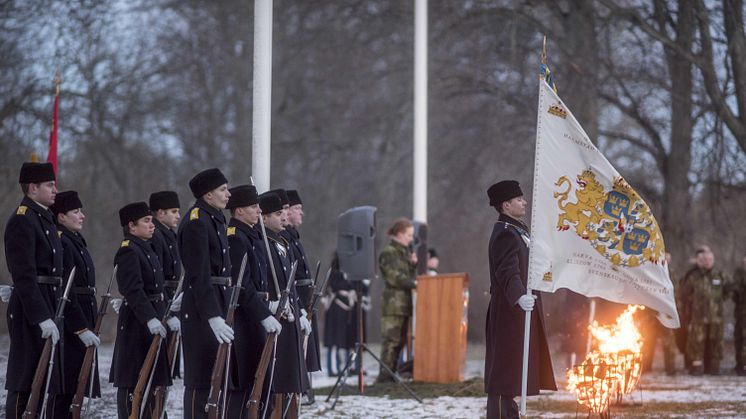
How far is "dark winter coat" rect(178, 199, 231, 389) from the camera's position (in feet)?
25.5

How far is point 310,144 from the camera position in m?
27.5

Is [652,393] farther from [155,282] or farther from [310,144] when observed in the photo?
[310,144]

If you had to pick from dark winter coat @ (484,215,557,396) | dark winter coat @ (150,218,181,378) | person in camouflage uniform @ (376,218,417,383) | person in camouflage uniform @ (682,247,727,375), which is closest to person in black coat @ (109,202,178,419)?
dark winter coat @ (150,218,181,378)

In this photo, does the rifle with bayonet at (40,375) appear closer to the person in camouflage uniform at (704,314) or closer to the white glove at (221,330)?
the white glove at (221,330)

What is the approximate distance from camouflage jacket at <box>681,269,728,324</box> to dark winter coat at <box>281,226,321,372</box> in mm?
7853

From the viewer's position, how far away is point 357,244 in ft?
42.1

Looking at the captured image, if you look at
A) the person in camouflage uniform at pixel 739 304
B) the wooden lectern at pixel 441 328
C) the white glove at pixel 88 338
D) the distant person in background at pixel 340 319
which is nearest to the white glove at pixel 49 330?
the white glove at pixel 88 338

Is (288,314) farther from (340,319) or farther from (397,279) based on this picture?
(340,319)

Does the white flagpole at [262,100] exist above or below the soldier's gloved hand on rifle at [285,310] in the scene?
above

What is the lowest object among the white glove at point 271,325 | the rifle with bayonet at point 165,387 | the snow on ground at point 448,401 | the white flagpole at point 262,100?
the snow on ground at point 448,401

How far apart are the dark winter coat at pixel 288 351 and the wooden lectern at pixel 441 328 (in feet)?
16.7

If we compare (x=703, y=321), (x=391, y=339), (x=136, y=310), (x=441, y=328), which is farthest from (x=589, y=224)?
(x=703, y=321)

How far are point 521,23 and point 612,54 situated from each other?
67.3 inches

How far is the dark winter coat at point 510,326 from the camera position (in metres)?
8.45
